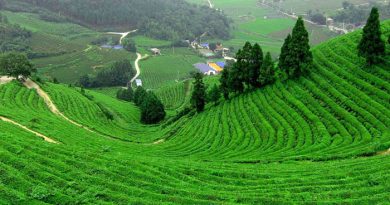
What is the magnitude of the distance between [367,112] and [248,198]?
2669 cm

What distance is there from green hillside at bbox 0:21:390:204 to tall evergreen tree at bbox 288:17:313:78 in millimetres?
2160

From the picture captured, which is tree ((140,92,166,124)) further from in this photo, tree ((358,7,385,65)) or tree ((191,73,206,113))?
tree ((358,7,385,65))

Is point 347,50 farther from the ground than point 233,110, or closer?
farther from the ground

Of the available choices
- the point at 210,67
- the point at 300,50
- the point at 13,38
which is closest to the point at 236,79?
the point at 300,50

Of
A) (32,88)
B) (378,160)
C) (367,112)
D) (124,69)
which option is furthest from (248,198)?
(124,69)

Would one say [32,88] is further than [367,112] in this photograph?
Yes

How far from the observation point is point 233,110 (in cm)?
5781

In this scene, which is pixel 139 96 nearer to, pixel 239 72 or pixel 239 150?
pixel 239 72

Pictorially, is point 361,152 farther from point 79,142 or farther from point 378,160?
point 79,142

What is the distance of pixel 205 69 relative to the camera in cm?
17050

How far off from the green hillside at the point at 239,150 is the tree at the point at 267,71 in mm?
1954

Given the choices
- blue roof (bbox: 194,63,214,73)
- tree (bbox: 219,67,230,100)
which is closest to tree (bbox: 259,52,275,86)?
tree (bbox: 219,67,230,100)

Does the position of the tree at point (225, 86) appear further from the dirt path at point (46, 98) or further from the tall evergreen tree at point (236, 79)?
the dirt path at point (46, 98)

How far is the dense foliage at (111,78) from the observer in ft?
475
